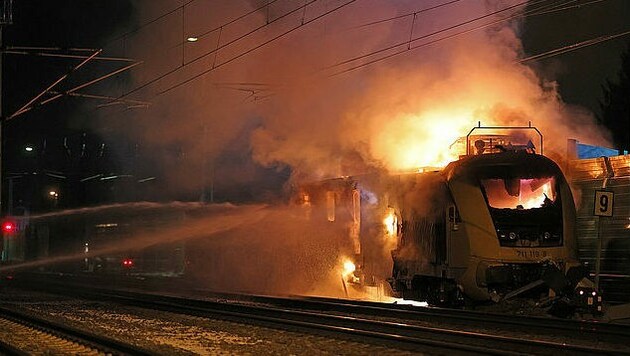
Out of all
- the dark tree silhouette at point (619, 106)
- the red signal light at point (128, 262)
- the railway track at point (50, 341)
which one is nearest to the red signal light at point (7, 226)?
the railway track at point (50, 341)

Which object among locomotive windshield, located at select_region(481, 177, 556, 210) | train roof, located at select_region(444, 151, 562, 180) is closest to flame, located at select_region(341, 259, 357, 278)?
train roof, located at select_region(444, 151, 562, 180)

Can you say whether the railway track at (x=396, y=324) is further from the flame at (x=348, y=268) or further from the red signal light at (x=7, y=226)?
the red signal light at (x=7, y=226)

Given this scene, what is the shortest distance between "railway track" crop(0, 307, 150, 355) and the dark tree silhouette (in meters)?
33.9

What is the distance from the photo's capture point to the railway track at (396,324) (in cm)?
1113

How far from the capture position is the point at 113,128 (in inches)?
1233

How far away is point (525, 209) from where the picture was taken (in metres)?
15.2

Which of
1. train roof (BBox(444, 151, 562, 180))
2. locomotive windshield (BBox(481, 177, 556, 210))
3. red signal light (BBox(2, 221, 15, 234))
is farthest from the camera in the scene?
red signal light (BBox(2, 221, 15, 234))

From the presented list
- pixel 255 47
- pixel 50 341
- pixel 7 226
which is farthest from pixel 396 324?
pixel 7 226

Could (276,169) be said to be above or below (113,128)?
below

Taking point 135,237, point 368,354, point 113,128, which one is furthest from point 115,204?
point 368,354

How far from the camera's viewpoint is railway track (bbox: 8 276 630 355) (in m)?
11.1

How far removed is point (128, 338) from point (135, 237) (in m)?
24.1

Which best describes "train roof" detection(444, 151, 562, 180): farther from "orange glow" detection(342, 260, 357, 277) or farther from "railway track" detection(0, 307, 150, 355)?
"railway track" detection(0, 307, 150, 355)

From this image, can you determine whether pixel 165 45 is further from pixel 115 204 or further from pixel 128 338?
pixel 115 204
